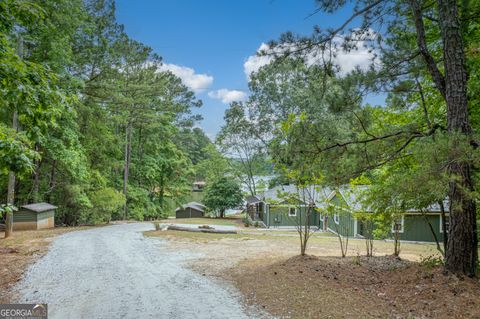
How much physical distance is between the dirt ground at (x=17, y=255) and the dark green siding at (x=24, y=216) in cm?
212

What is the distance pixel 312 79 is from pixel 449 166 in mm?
2959

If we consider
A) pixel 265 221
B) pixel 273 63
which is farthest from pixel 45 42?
pixel 265 221

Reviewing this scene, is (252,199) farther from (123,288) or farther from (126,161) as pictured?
(123,288)

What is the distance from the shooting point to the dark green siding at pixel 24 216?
540 inches

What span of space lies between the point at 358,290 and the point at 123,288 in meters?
4.13

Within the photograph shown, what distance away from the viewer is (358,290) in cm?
516

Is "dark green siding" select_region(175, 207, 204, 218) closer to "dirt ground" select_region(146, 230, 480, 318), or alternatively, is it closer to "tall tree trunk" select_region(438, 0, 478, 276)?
"dirt ground" select_region(146, 230, 480, 318)

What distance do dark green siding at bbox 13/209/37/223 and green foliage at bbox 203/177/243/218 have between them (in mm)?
16612

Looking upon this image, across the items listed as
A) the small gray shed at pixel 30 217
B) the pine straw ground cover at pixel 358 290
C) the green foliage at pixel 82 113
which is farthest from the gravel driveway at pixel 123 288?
the small gray shed at pixel 30 217

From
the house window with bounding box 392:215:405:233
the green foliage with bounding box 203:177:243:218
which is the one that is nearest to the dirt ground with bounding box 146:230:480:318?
the house window with bounding box 392:215:405:233

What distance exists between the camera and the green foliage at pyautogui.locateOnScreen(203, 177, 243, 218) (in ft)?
95.7

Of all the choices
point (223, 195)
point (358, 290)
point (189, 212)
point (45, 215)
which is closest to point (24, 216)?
point (45, 215)

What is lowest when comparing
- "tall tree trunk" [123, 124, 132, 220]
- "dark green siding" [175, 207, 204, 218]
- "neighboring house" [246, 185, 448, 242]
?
"dark green siding" [175, 207, 204, 218]

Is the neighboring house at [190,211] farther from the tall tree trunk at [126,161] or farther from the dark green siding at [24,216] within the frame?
the dark green siding at [24,216]
